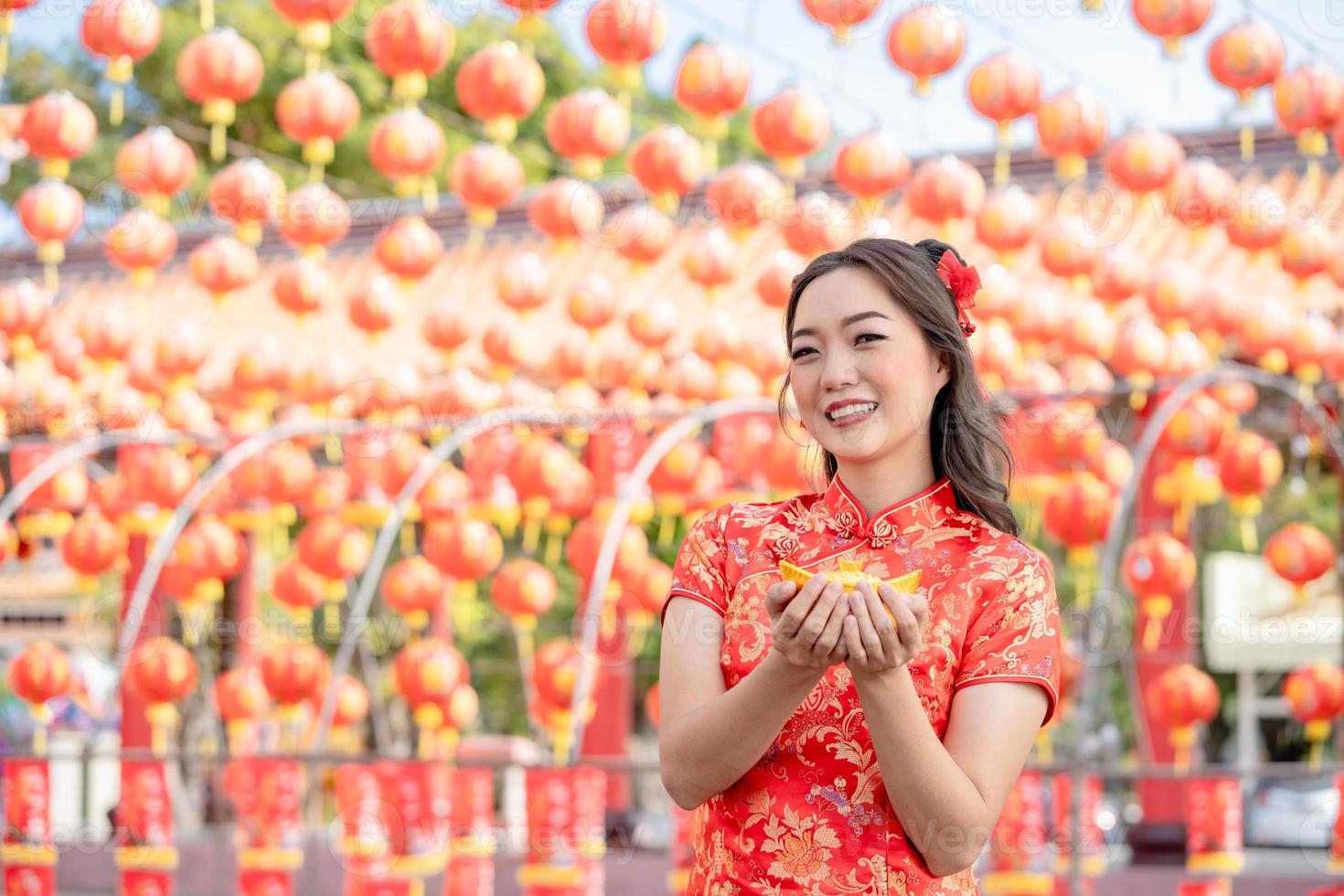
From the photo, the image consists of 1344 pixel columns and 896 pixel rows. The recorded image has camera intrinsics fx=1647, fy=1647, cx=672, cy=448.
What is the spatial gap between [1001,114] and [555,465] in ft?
7.81

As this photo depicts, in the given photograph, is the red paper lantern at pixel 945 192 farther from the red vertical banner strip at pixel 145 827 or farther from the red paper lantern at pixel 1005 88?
the red vertical banner strip at pixel 145 827

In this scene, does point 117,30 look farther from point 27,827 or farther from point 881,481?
point 881,481

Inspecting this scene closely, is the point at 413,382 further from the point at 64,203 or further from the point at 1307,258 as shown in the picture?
the point at 1307,258

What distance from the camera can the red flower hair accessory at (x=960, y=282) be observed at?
180 cm

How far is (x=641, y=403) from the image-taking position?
24.7 feet

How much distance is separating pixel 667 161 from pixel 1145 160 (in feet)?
5.67

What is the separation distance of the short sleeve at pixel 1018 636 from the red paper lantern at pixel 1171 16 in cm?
380

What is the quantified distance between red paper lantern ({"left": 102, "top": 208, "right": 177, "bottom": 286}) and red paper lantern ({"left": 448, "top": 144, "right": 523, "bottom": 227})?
48.0 inches

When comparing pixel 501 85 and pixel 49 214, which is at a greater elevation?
pixel 501 85

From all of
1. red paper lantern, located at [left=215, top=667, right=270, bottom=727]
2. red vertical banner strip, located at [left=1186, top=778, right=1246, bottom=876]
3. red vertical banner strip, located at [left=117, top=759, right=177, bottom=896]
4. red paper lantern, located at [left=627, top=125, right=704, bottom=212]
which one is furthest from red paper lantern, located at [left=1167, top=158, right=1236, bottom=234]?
red vertical banner strip, located at [left=117, top=759, right=177, bottom=896]

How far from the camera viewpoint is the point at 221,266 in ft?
21.9

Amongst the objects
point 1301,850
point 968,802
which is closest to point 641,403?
point 968,802

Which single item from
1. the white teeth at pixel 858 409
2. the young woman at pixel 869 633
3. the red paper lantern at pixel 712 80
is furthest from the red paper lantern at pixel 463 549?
the white teeth at pixel 858 409

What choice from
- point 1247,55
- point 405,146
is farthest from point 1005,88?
point 405,146
